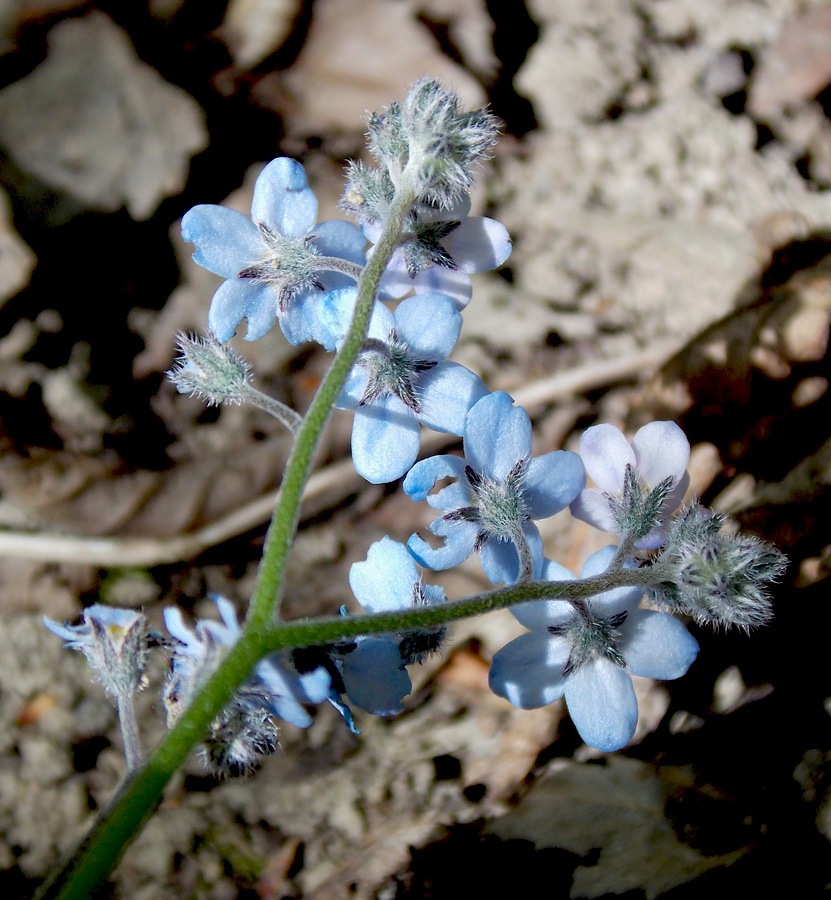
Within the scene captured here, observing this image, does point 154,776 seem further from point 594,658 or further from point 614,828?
point 614,828

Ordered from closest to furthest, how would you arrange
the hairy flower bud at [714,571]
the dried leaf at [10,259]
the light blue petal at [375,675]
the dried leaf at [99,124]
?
the hairy flower bud at [714,571]
the light blue petal at [375,675]
the dried leaf at [10,259]
the dried leaf at [99,124]

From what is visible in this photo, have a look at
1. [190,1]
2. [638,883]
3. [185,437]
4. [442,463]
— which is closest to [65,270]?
[185,437]

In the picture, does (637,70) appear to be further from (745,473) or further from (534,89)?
(745,473)

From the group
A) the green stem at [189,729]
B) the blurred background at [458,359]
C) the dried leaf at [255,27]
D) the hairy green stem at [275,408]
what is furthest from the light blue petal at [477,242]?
the dried leaf at [255,27]

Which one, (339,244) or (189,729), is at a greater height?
(339,244)

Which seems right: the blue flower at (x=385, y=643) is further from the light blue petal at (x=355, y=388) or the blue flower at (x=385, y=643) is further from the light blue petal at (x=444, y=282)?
the light blue petal at (x=444, y=282)

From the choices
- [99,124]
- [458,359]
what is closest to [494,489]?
[458,359]

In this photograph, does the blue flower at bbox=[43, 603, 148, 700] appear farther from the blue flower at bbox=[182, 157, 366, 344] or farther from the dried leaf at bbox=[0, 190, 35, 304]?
the dried leaf at bbox=[0, 190, 35, 304]
